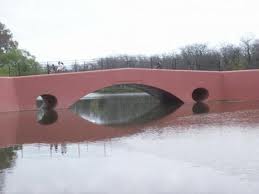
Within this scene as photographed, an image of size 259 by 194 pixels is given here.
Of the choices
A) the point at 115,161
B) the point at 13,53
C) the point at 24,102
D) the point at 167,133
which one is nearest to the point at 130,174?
the point at 115,161

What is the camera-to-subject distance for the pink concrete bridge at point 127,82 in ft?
102

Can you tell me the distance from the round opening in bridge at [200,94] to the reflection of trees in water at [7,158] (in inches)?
970

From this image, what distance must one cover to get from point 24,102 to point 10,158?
18.7 m

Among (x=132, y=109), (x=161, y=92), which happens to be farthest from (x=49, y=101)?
(x=161, y=92)

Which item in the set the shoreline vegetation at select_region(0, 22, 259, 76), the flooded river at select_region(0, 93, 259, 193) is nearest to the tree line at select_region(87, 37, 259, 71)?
the shoreline vegetation at select_region(0, 22, 259, 76)

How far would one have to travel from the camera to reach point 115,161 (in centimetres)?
1145

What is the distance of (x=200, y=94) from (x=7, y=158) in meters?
27.4

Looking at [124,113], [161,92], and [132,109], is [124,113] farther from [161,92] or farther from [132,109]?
[161,92]

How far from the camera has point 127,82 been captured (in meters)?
33.6

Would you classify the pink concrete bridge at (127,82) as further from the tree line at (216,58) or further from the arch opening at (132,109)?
the tree line at (216,58)

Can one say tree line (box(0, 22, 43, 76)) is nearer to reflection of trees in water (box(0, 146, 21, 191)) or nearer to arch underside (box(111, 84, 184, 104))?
arch underside (box(111, 84, 184, 104))

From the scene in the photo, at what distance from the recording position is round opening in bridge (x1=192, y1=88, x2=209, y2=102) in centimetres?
3762

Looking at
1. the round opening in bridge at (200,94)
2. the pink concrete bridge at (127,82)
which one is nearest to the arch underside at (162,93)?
the pink concrete bridge at (127,82)

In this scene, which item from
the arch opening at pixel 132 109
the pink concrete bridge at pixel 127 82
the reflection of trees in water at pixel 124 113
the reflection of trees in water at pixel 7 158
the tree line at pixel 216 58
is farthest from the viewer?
the tree line at pixel 216 58
